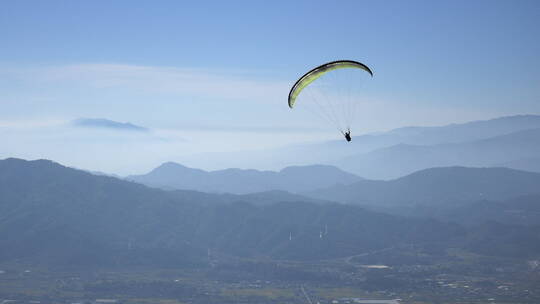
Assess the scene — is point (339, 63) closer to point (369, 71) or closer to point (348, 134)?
point (369, 71)

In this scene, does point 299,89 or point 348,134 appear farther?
point 299,89

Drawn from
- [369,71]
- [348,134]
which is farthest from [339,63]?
[348,134]

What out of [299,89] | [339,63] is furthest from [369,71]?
[299,89]

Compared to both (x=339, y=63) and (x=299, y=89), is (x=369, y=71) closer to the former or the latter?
(x=339, y=63)

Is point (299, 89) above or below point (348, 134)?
above

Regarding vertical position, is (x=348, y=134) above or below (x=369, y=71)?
below
